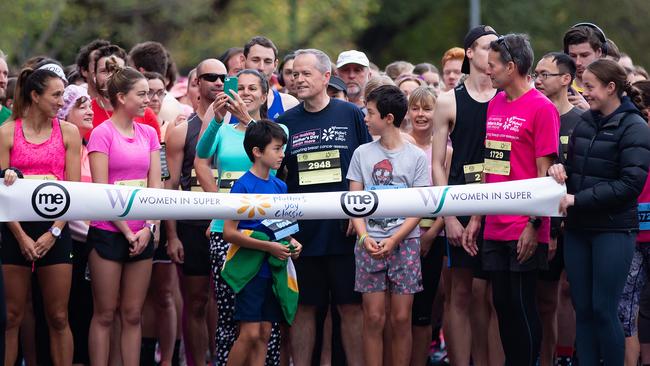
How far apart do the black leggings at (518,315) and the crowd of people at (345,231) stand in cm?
1

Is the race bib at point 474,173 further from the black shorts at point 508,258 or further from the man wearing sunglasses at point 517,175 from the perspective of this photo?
the black shorts at point 508,258

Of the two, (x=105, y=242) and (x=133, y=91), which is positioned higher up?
(x=133, y=91)

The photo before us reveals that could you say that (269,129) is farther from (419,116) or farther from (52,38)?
(52,38)

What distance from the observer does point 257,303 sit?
27.0 feet

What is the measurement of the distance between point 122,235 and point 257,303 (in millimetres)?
1134

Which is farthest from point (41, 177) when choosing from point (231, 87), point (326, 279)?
point (326, 279)

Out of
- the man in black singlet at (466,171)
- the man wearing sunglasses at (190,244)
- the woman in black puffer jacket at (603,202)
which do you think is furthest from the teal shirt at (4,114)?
the woman in black puffer jacket at (603,202)

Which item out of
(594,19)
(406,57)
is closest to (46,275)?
(594,19)

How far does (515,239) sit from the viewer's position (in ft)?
27.4

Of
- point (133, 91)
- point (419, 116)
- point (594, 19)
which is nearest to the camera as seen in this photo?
point (133, 91)

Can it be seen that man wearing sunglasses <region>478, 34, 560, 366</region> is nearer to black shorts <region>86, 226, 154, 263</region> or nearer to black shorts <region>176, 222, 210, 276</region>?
black shorts <region>176, 222, 210, 276</region>

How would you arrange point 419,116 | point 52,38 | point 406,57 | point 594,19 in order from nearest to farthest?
point 419,116 < point 52,38 < point 594,19 < point 406,57

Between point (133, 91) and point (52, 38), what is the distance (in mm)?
22187

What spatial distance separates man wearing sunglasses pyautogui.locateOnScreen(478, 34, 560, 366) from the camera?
8273 mm
